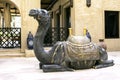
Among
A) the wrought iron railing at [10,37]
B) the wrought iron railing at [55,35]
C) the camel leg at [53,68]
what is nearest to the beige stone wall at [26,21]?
the wrought iron railing at [10,37]

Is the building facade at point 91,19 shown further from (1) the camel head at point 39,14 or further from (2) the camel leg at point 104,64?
(1) the camel head at point 39,14

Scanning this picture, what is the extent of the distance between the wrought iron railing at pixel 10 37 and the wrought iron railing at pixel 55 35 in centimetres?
143

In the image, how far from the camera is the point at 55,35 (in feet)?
45.3

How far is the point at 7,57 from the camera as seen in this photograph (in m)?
11.6

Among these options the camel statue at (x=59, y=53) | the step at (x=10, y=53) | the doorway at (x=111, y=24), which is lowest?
the step at (x=10, y=53)

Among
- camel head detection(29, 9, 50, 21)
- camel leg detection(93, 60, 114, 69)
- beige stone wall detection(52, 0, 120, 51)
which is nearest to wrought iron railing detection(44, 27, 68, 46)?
beige stone wall detection(52, 0, 120, 51)

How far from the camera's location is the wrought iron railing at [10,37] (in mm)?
13354

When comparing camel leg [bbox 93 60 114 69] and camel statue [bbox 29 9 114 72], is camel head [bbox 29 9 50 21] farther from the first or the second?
camel leg [bbox 93 60 114 69]

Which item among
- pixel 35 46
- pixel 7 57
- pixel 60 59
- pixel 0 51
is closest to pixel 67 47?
pixel 60 59

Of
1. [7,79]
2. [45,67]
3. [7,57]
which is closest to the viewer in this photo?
[7,79]

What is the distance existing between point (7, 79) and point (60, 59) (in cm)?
168

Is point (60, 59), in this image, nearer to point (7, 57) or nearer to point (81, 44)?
point (81, 44)

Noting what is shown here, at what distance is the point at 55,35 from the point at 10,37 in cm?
228

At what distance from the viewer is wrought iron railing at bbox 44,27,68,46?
13789 millimetres
